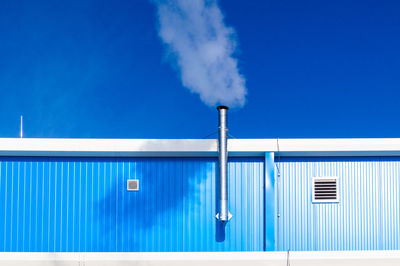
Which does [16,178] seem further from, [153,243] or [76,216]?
[153,243]

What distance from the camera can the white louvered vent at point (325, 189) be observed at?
4684mm

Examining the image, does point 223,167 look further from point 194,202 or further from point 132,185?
point 132,185

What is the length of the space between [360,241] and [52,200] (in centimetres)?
599

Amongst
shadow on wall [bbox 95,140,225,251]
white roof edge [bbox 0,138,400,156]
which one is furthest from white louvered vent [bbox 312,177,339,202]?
shadow on wall [bbox 95,140,225,251]

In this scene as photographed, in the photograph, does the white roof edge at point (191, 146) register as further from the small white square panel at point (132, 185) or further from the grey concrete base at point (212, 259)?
the grey concrete base at point (212, 259)

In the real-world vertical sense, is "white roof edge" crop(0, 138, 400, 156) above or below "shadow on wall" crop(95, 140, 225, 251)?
above

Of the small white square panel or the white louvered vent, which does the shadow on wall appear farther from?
the white louvered vent

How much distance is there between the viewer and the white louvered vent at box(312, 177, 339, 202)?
4.68 metres

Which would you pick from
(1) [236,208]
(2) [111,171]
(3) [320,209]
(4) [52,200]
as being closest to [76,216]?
(4) [52,200]

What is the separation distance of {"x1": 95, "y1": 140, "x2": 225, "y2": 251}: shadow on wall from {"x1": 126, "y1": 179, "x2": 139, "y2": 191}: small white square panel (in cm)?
6

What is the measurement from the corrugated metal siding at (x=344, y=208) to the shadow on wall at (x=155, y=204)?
4.64 ft

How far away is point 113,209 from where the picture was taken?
4652mm

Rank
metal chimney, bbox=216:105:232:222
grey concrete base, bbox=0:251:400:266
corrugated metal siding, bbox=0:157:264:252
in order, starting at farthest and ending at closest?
corrugated metal siding, bbox=0:157:264:252 → metal chimney, bbox=216:105:232:222 → grey concrete base, bbox=0:251:400:266

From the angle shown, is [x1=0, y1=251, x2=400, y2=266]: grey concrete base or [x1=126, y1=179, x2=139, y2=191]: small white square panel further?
[x1=126, y1=179, x2=139, y2=191]: small white square panel
